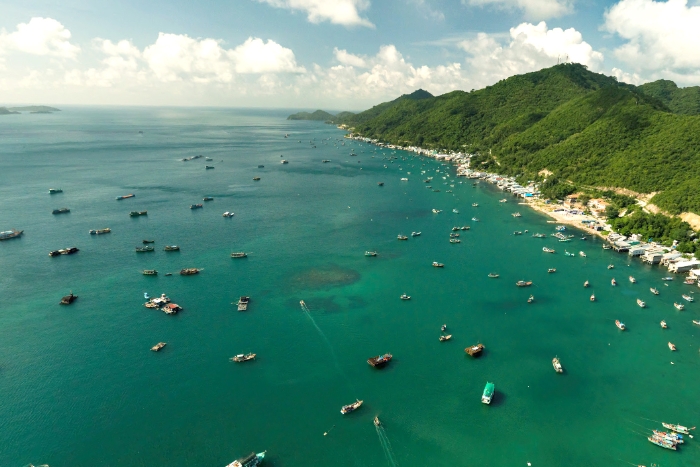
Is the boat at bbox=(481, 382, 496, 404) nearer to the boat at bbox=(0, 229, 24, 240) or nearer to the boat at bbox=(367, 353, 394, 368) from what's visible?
the boat at bbox=(367, 353, 394, 368)

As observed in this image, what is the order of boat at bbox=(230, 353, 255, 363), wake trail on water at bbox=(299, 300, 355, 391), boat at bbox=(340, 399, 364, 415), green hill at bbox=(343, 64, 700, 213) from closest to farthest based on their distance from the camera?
1. boat at bbox=(340, 399, 364, 415)
2. wake trail on water at bbox=(299, 300, 355, 391)
3. boat at bbox=(230, 353, 255, 363)
4. green hill at bbox=(343, 64, 700, 213)

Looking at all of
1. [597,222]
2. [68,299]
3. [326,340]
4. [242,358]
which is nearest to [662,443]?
[326,340]

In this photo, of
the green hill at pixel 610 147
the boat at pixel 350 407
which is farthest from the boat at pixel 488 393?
the green hill at pixel 610 147

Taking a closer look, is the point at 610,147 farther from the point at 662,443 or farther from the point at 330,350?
the point at 330,350

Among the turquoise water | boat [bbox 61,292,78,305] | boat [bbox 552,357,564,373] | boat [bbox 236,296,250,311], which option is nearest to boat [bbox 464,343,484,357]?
the turquoise water

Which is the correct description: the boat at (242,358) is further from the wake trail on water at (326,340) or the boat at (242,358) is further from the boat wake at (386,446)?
the boat wake at (386,446)

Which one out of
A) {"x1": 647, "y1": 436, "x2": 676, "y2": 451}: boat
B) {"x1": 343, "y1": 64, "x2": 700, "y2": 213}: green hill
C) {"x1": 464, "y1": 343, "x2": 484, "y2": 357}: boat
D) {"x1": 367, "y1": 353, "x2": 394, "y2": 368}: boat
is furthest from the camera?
{"x1": 343, "y1": 64, "x2": 700, "y2": 213}: green hill
